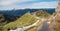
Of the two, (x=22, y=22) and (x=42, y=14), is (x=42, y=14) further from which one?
(x=22, y=22)

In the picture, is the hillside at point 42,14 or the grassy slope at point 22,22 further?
the grassy slope at point 22,22

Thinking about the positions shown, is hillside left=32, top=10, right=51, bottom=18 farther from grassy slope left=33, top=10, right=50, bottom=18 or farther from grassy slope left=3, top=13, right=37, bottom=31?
grassy slope left=3, top=13, right=37, bottom=31

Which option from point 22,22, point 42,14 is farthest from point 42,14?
point 22,22

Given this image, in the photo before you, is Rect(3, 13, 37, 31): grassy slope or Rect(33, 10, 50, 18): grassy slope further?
Rect(3, 13, 37, 31): grassy slope

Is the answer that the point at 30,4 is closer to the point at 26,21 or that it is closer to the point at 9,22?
the point at 26,21

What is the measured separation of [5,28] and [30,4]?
2.37ft

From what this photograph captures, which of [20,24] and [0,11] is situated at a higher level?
[0,11]

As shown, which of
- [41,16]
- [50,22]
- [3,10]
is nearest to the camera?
[50,22]

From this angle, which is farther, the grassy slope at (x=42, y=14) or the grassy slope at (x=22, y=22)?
the grassy slope at (x=22, y=22)

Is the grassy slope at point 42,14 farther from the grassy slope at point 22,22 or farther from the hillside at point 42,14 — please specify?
the grassy slope at point 22,22

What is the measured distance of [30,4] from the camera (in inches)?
125

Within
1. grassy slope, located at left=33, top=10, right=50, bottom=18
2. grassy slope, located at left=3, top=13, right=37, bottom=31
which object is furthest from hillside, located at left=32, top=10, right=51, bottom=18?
grassy slope, located at left=3, top=13, right=37, bottom=31

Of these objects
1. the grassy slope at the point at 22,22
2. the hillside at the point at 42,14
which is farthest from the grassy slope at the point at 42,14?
the grassy slope at the point at 22,22

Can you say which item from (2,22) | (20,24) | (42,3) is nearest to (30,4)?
(42,3)
